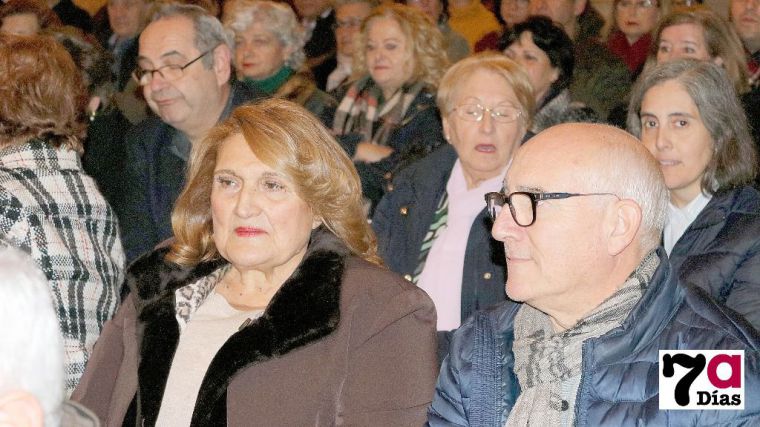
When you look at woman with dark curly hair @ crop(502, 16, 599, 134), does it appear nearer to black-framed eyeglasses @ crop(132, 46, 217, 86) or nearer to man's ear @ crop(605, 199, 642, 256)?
black-framed eyeglasses @ crop(132, 46, 217, 86)

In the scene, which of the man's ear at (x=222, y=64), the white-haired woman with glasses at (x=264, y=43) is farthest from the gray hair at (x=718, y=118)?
the white-haired woman with glasses at (x=264, y=43)

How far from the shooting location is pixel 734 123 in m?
4.36

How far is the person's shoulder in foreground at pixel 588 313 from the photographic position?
2738mm

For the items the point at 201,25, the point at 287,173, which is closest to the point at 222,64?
the point at 201,25

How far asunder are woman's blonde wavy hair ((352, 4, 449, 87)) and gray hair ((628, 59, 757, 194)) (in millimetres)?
1907

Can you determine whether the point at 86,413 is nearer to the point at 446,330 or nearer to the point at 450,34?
the point at 446,330

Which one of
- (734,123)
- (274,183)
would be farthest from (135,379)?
(734,123)

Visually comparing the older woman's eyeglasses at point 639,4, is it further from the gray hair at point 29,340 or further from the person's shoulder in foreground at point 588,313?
the gray hair at point 29,340

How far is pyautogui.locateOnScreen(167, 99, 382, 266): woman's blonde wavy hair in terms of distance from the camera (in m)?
3.50

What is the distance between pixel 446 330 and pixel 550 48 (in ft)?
7.43

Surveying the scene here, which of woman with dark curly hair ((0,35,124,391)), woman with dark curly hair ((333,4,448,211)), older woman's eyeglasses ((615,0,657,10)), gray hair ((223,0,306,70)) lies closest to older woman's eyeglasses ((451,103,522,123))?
woman with dark curly hair ((333,4,448,211))

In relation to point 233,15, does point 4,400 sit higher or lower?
lower

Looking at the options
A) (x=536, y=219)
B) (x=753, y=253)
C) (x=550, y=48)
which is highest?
(x=550, y=48)

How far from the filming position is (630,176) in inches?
114
